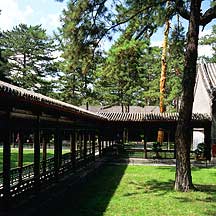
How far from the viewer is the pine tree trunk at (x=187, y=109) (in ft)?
44.8

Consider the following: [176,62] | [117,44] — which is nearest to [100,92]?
[176,62]

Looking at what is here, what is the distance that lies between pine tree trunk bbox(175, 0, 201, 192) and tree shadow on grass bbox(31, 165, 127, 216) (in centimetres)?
266

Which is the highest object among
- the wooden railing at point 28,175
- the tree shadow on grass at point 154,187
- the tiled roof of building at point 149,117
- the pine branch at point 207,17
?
the pine branch at point 207,17

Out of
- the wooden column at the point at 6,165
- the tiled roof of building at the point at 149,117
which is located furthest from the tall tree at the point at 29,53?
the wooden column at the point at 6,165

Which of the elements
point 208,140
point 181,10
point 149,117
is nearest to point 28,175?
point 181,10

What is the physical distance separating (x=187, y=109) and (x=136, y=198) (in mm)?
4052

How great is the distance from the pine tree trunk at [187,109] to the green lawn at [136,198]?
73 centimetres

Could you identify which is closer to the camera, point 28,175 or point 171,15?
point 28,175

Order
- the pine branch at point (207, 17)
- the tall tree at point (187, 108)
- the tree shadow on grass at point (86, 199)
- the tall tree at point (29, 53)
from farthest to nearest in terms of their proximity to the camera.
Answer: the tall tree at point (29, 53), the pine branch at point (207, 17), the tall tree at point (187, 108), the tree shadow on grass at point (86, 199)

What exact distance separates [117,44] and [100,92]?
92.8ft

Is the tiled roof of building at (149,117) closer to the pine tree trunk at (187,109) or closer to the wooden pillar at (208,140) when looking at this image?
the wooden pillar at (208,140)

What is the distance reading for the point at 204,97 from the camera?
28.9m

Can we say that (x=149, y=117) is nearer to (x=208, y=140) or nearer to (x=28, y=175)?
(x=208, y=140)

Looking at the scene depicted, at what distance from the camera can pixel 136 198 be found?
12156 millimetres
